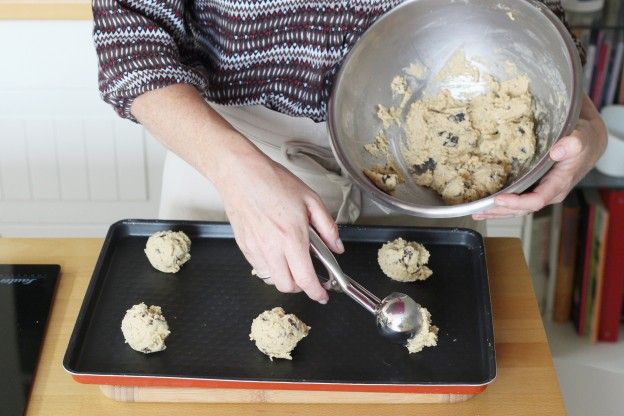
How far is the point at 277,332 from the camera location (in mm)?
955

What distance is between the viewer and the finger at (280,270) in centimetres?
91

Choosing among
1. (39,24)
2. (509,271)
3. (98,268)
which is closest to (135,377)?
(98,268)

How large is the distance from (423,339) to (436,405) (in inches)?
3.0

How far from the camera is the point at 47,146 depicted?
2.02 m

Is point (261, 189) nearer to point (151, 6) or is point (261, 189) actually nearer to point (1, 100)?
point (151, 6)

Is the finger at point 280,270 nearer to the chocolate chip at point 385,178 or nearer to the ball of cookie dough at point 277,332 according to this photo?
the ball of cookie dough at point 277,332

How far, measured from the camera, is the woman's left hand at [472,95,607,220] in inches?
36.8

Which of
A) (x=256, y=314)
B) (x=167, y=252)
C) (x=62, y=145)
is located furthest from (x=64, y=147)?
(x=256, y=314)

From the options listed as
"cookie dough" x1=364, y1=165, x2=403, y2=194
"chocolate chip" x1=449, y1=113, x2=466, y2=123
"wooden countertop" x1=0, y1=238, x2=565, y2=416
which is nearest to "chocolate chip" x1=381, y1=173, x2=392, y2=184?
"cookie dough" x1=364, y1=165, x2=403, y2=194

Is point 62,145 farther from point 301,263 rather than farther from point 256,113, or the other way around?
point 301,263

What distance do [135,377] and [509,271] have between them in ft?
1.76

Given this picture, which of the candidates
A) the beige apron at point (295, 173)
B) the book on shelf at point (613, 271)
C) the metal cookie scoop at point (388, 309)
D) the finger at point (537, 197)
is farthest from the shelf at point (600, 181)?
the metal cookie scoop at point (388, 309)

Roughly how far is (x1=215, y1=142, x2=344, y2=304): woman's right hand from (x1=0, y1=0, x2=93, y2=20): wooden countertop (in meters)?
0.98

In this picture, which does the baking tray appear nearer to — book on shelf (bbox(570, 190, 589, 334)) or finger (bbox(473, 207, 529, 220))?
finger (bbox(473, 207, 529, 220))
